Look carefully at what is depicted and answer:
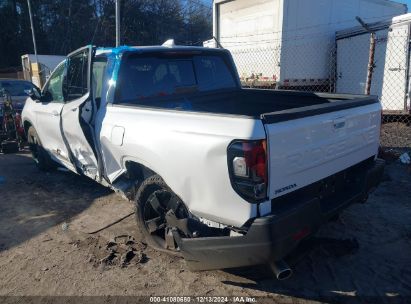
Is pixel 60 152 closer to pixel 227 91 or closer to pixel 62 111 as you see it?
pixel 62 111

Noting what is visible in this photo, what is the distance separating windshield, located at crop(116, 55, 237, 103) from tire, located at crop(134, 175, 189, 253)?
102 centimetres

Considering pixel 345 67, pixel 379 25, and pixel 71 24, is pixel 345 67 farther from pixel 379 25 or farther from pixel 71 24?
pixel 71 24

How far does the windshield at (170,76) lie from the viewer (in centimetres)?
409

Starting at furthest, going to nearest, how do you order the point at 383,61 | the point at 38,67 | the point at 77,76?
the point at 38,67, the point at 383,61, the point at 77,76

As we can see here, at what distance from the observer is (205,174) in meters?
2.72

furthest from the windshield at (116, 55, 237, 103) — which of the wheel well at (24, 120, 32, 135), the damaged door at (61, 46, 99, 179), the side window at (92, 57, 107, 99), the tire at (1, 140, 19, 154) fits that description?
the tire at (1, 140, 19, 154)

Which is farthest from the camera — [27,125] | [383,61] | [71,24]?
[71,24]

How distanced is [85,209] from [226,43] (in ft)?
26.7

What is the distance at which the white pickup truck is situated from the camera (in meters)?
2.59

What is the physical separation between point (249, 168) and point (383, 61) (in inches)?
328

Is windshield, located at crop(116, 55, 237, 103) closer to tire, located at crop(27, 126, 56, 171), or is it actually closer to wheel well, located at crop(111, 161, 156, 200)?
wheel well, located at crop(111, 161, 156, 200)

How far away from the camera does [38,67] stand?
19.8 meters

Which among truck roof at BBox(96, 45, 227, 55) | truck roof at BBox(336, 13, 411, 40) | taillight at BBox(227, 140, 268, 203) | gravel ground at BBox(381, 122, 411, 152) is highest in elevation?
truck roof at BBox(336, 13, 411, 40)

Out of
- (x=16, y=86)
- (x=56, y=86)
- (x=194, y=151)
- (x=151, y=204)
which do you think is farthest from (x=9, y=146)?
(x=194, y=151)
